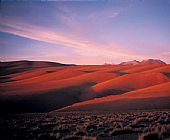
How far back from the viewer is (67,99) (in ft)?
125

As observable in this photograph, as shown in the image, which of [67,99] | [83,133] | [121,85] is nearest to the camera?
[83,133]

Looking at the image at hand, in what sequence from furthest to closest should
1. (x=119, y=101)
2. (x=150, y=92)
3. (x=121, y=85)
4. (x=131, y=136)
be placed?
1. (x=121, y=85)
2. (x=150, y=92)
3. (x=119, y=101)
4. (x=131, y=136)

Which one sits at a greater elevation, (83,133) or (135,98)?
(135,98)

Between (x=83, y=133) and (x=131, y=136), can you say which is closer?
(x=131, y=136)

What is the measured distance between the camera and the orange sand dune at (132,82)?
45094 millimetres

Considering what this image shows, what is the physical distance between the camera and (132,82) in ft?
162

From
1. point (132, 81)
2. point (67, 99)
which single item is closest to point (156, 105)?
point (67, 99)

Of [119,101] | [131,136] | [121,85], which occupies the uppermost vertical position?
[121,85]

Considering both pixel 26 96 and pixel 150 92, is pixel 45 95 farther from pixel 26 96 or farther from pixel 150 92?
pixel 150 92

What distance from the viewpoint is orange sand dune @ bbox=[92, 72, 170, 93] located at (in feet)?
148

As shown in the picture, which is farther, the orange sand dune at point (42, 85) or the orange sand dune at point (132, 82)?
the orange sand dune at point (42, 85)

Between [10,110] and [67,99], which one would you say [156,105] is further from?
[10,110]

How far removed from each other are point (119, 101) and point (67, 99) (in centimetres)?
979

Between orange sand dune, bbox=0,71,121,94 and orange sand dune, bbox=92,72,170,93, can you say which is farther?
orange sand dune, bbox=0,71,121,94
